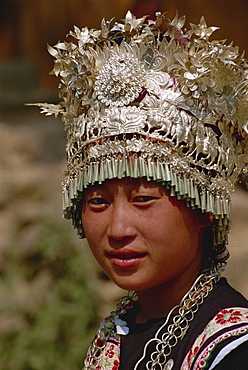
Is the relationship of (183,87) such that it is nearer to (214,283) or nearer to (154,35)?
(154,35)

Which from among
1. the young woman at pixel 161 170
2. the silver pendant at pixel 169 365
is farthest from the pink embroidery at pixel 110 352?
the silver pendant at pixel 169 365

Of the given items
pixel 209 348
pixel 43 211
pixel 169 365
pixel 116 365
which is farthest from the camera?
pixel 43 211

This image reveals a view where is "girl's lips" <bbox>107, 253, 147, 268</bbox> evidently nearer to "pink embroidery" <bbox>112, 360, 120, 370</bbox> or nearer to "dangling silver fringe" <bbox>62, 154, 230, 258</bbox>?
"dangling silver fringe" <bbox>62, 154, 230, 258</bbox>

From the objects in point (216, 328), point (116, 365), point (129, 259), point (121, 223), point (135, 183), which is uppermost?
point (135, 183)

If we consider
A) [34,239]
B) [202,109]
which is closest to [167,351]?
[202,109]

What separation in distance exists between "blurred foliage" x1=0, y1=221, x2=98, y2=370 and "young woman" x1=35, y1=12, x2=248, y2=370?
261cm

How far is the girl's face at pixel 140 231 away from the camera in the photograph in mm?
2105

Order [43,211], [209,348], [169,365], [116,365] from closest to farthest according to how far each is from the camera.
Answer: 1. [209,348]
2. [169,365]
3. [116,365]
4. [43,211]

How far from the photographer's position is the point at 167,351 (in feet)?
7.09

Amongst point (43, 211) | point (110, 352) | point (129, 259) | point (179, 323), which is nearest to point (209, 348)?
point (179, 323)

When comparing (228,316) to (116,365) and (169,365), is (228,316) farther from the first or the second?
(116,365)

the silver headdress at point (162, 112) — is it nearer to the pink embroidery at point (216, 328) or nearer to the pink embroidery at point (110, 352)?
the pink embroidery at point (216, 328)

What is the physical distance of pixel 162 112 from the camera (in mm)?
2164

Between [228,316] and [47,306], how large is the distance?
310cm
